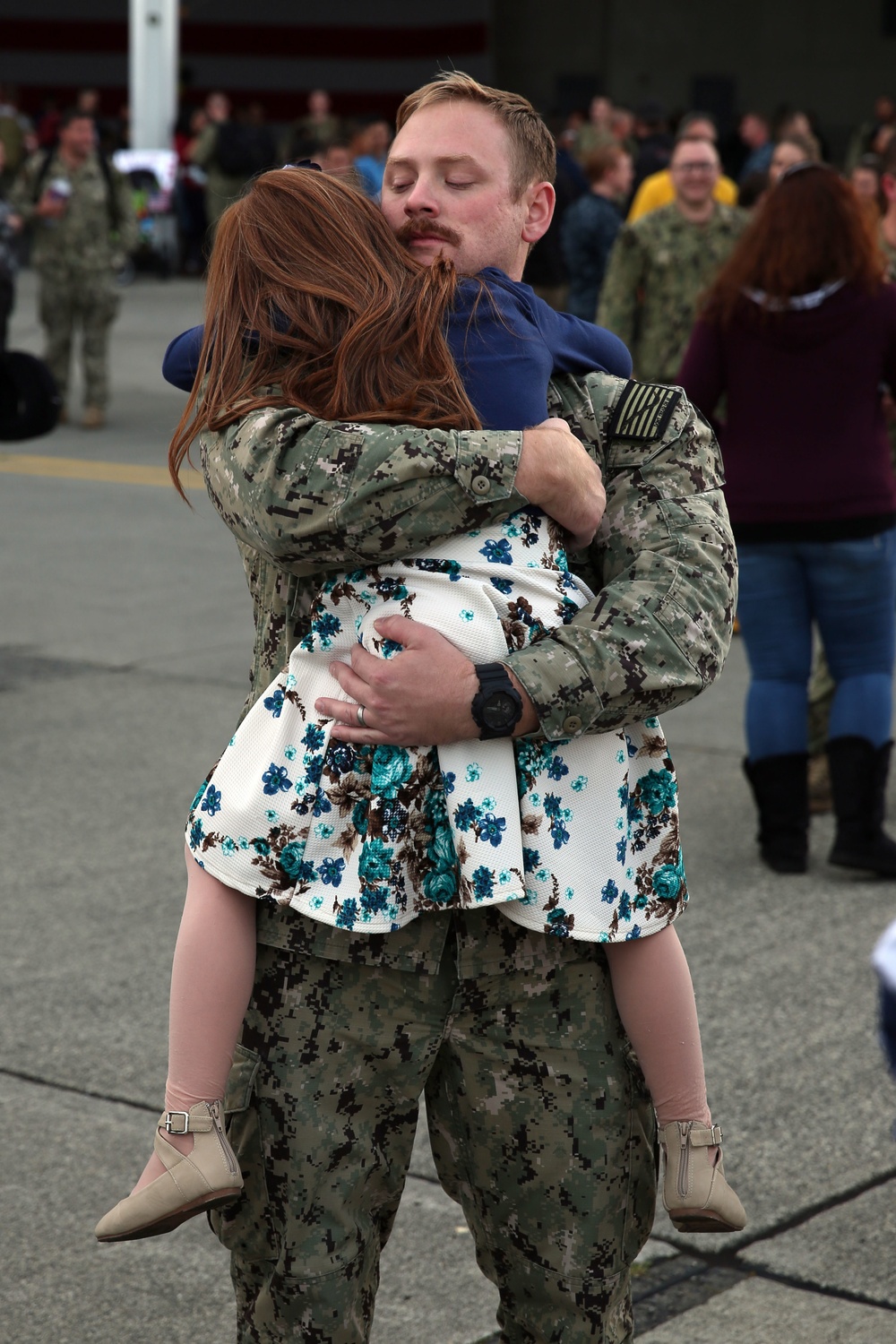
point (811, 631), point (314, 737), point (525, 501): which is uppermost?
point (525, 501)

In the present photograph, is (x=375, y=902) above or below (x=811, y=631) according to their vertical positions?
above

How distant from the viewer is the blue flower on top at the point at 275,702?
6.68 feet

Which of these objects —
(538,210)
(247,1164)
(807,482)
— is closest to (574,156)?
(807,482)

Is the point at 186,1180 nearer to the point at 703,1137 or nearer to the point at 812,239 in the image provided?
the point at 703,1137

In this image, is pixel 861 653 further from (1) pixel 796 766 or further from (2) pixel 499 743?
(2) pixel 499 743

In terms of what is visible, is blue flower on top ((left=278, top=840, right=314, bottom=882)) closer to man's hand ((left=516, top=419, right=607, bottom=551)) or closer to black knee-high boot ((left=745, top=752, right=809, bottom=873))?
man's hand ((left=516, top=419, right=607, bottom=551))

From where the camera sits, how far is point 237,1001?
2020 millimetres

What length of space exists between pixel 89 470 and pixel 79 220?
2382mm

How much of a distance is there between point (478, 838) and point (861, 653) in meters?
3.23

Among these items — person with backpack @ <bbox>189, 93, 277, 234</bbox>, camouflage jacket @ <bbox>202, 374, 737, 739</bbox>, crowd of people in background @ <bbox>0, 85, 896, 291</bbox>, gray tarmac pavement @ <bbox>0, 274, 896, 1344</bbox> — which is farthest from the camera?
person with backpack @ <bbox>189, 93, 277, 234</bbox>

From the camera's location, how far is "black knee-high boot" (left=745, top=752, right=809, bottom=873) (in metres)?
4.95

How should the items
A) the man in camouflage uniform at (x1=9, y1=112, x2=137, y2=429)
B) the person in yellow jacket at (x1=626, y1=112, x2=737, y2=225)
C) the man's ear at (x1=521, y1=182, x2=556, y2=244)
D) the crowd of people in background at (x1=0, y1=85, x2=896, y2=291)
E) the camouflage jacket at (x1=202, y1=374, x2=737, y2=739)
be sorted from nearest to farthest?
the camouflage jacket at (x1=202, y1=374, x2=737, y2=739) → the man's ear at (x1=521, y1=182, x2=556, y2=244) → the person in yellow jacket at (x1=626, y1=112, x2=737, y2=225) → the crowd of people in background at (x1=0, y1=85, x2=896, y2=291) → the man in camouflage uniform at (x1=9, y1=112, x2=137, y2=429)

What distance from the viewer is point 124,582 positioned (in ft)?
28.2

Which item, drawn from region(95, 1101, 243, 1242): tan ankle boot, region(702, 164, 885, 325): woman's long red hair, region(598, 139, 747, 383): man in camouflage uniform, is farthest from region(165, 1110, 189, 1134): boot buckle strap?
region(598, 139, 747, 383): man in camouflage uniform
